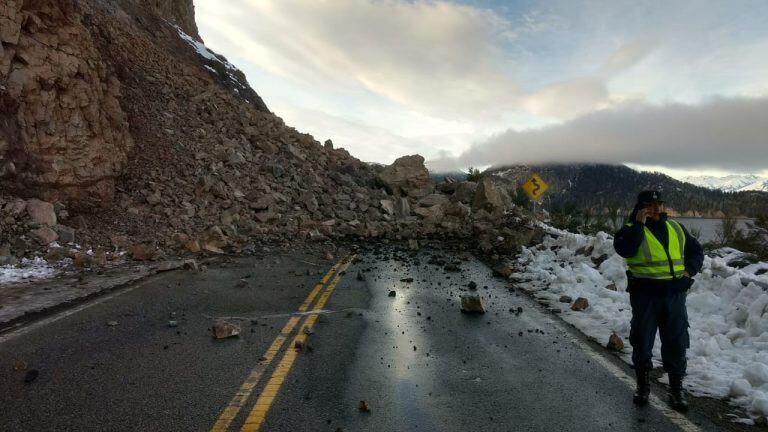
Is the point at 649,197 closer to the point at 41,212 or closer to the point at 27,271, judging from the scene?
the point at 27,271

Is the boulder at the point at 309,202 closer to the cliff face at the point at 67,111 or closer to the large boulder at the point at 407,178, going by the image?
the cliff face at the point at 67,111

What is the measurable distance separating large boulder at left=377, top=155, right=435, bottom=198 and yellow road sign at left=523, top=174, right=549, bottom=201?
945 cm

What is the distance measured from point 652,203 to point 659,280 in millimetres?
730

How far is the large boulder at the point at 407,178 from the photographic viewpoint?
93.7ft

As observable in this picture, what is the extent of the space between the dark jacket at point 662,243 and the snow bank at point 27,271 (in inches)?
386

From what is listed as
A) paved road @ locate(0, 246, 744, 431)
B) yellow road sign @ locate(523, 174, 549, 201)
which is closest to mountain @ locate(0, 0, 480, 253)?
yellow road sign @ locate(523, 174, 549, 201)

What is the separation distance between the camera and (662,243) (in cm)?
452

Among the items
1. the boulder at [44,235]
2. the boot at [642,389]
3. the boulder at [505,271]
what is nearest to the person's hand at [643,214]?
the boot at [642,389]

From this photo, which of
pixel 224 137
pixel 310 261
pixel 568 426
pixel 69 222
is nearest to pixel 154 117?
pixel 224 137

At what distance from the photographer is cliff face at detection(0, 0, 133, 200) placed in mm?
12133

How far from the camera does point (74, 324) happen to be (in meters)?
6.18

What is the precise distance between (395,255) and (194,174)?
342 inches

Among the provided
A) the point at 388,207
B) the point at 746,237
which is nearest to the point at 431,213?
the point at 388,207

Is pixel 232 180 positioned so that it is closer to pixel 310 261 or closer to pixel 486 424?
pixel 310 261
